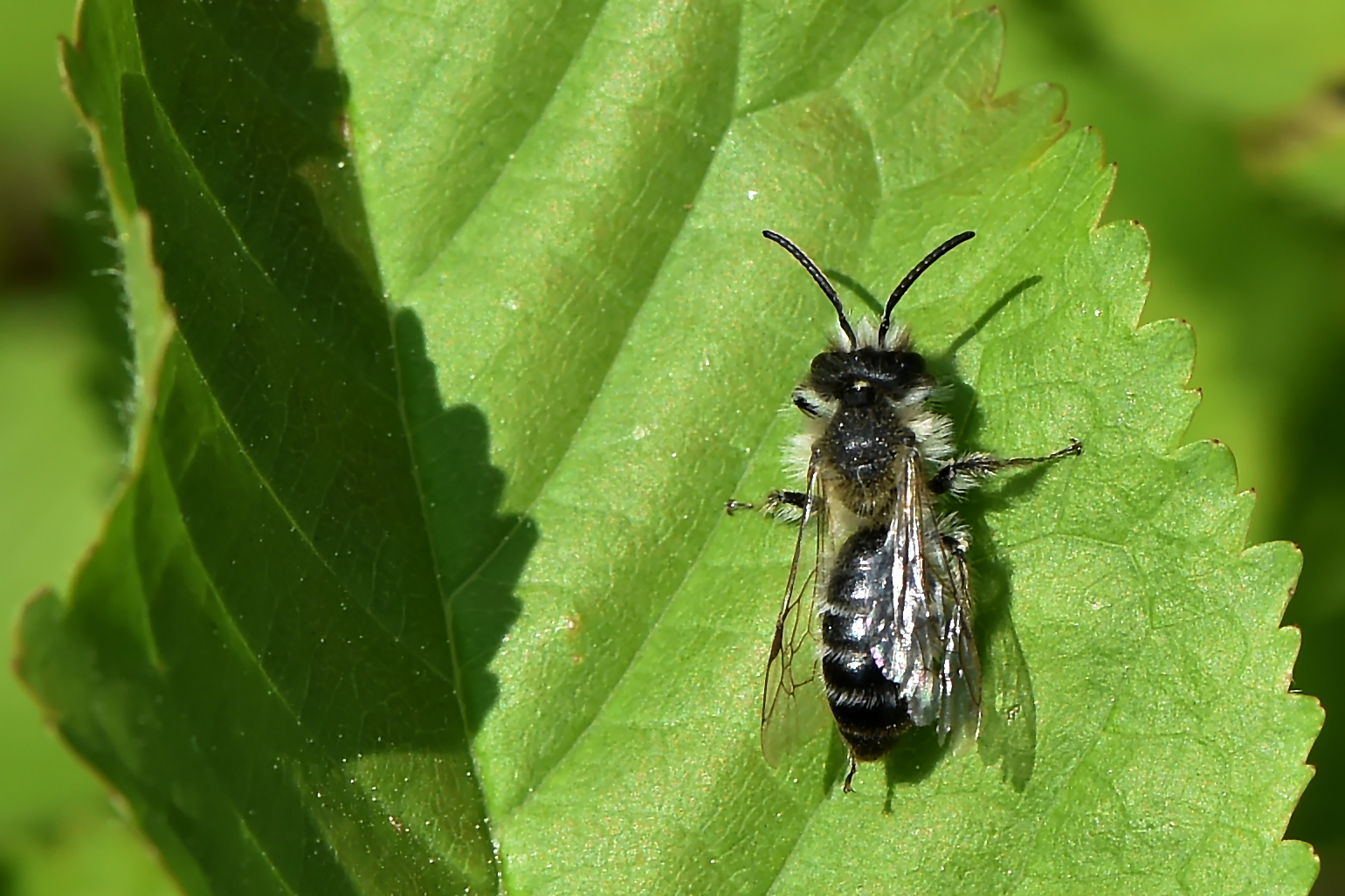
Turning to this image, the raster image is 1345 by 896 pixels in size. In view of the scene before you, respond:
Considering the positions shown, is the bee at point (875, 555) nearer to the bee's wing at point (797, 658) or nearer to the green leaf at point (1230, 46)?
the bee's wing at point (797, 658)

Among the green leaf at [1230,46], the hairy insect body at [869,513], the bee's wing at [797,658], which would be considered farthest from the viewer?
the green leaf at [1230,46]

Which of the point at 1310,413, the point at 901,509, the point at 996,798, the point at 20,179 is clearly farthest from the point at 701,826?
the point at 20,179

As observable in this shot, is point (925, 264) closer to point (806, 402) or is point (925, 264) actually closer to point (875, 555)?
point (806, 402)

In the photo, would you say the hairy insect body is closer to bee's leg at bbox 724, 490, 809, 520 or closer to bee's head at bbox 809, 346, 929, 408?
bee's head at bbox 809, 346, 929, 408

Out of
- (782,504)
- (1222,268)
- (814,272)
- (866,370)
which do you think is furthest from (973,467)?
(1222,268)

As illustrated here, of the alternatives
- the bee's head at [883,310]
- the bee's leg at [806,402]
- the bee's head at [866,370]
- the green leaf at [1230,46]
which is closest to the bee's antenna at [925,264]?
the bee's head at [883,310]

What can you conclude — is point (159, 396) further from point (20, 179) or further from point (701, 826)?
point (20, 179)

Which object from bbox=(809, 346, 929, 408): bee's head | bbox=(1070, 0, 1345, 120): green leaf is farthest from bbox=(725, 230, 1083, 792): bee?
bbox=(1070, 0, 1345, 120): green leaf
